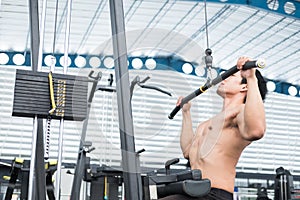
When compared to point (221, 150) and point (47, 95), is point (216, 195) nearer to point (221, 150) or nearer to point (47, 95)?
point (221, 150)

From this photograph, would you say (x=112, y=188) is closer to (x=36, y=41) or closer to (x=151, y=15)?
(x=36, y=41)

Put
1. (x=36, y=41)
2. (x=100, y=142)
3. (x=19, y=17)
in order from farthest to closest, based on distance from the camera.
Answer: (x=19, y=17)
(x=36, y=41)
(x=100, y=142)

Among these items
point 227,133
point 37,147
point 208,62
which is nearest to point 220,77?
point 208,62

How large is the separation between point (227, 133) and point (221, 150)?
0.10 metres

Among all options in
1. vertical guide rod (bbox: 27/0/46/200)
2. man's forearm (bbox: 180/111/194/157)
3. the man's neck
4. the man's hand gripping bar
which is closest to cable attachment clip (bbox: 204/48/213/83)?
the man's hand gripping bar

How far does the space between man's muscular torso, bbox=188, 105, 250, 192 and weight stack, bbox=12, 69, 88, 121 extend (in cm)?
72

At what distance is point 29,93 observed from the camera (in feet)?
7.89

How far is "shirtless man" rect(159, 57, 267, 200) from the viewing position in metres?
2.43

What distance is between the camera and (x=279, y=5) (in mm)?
8219

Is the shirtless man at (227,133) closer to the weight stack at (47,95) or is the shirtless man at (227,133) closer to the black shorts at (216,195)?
the black shorts at (216,195)

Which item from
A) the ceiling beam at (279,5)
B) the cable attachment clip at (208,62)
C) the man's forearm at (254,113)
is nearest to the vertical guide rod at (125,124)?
the cable attachment clip at (208,62)

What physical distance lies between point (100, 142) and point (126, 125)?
230mm

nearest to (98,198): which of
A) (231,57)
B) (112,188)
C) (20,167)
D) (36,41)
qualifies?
(112,188)

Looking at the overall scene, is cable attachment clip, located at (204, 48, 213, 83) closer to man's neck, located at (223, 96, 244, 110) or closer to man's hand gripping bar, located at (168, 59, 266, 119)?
man's hand gripping bar, located at (168, 59, 266, 119)
